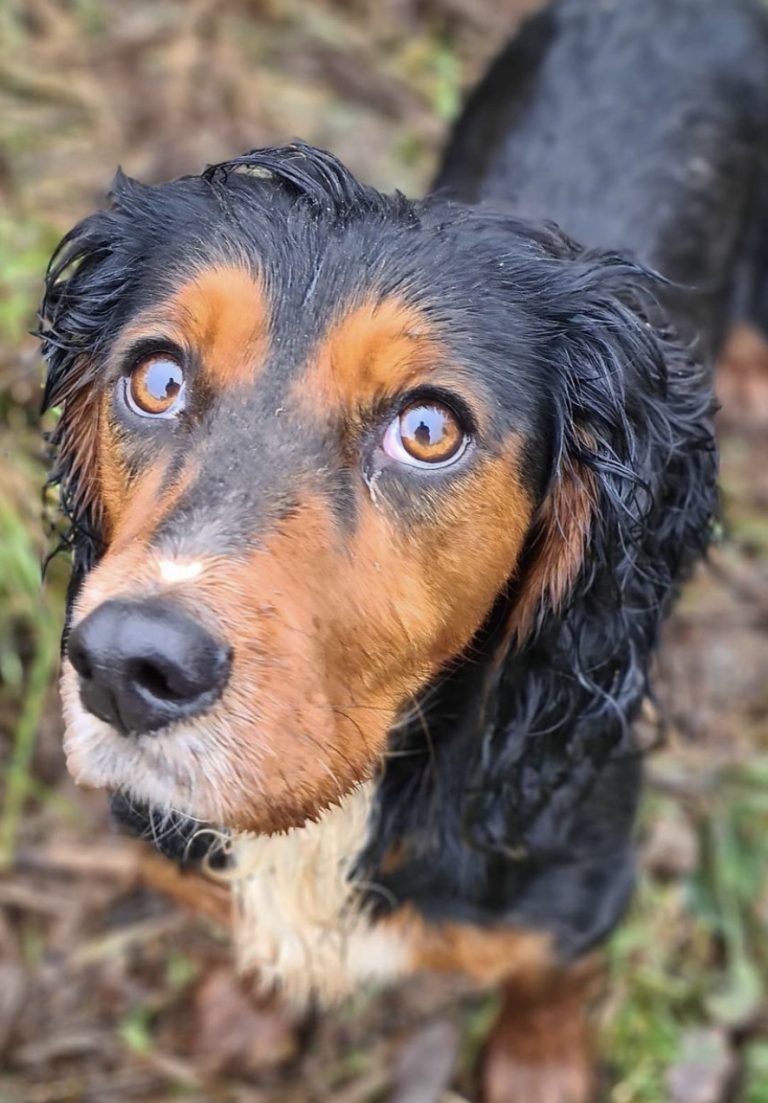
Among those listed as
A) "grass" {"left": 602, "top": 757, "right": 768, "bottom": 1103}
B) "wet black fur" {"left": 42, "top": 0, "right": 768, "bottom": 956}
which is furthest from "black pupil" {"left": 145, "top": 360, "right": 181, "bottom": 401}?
"grass" {"left": 602, "top": 757, "right": 768, "bottom": 1103}

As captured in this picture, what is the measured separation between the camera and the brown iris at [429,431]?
96.1 inches

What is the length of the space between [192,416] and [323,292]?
1.20ft

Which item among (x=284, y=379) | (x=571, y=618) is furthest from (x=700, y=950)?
(x=284, y=379)

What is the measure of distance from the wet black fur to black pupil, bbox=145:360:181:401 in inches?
8.1

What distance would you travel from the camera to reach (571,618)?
2.79 m

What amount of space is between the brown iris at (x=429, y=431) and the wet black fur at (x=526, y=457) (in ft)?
0.26

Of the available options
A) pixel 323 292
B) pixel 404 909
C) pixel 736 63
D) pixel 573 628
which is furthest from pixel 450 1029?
pixel 736 63

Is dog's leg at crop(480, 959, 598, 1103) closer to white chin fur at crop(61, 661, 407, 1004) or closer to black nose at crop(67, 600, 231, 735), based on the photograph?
white chin fur at crop(61, 661, 407, 1004)

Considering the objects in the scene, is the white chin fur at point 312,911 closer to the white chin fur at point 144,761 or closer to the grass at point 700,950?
the white chin fur at point 144,761

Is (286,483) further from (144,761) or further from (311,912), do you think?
(311,912)

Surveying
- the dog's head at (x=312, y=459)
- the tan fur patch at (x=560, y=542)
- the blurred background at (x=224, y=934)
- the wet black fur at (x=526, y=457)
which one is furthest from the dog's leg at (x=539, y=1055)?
the tan fur patch at (x=560, y=542)

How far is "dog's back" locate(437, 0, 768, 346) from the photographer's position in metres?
4.18

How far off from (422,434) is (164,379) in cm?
55

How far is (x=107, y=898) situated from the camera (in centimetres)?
448
